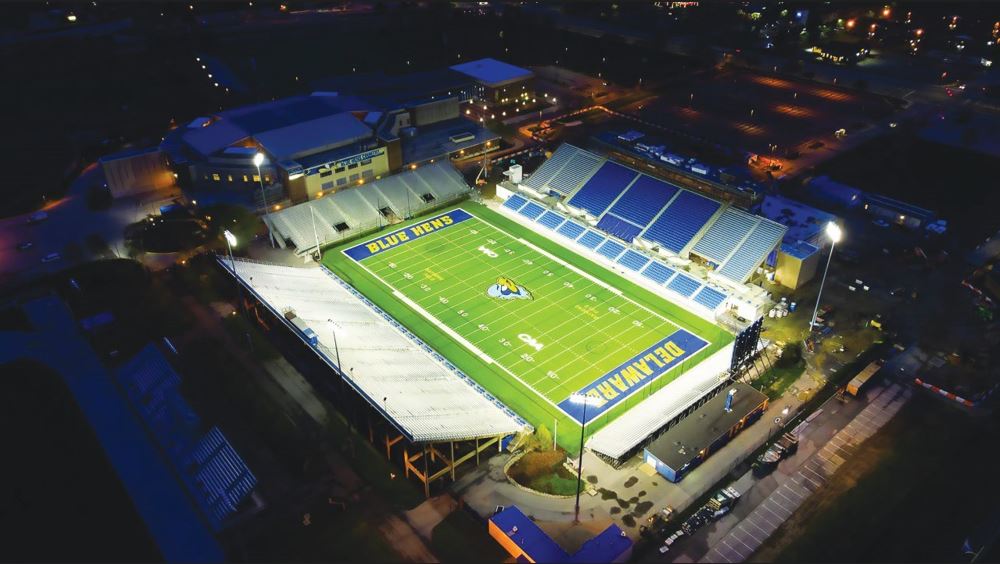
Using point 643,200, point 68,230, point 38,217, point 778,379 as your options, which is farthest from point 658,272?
point 38,217

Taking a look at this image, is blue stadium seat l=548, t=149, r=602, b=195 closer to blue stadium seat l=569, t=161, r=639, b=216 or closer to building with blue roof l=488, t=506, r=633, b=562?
blue stadium seat l=569, t=161, r=639, b=216

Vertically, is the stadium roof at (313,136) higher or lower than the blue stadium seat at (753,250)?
higher

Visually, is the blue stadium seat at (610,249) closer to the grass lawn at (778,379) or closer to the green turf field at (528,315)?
the green turf field at (528,315)

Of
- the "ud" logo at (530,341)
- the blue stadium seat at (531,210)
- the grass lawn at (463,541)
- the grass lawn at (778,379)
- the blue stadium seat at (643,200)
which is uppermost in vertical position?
the blue stadium seat at (643,200)

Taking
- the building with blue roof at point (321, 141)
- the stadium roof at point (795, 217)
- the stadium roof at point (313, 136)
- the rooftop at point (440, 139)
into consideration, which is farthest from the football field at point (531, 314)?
the stadium roof at point (795, 217)

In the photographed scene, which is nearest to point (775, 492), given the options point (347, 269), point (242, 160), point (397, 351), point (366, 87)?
point (397, 351)

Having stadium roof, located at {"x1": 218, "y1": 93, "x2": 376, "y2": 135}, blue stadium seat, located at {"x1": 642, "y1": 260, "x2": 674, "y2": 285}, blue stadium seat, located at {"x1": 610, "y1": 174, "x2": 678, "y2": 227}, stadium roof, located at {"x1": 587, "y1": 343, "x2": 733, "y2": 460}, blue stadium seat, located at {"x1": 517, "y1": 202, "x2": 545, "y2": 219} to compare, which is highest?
stadium roof, located at {"x1": 218, "y1": 93, "x2": 376, "y2": 135}

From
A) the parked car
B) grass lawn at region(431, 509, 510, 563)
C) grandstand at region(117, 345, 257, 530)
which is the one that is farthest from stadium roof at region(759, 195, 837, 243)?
the parked car
